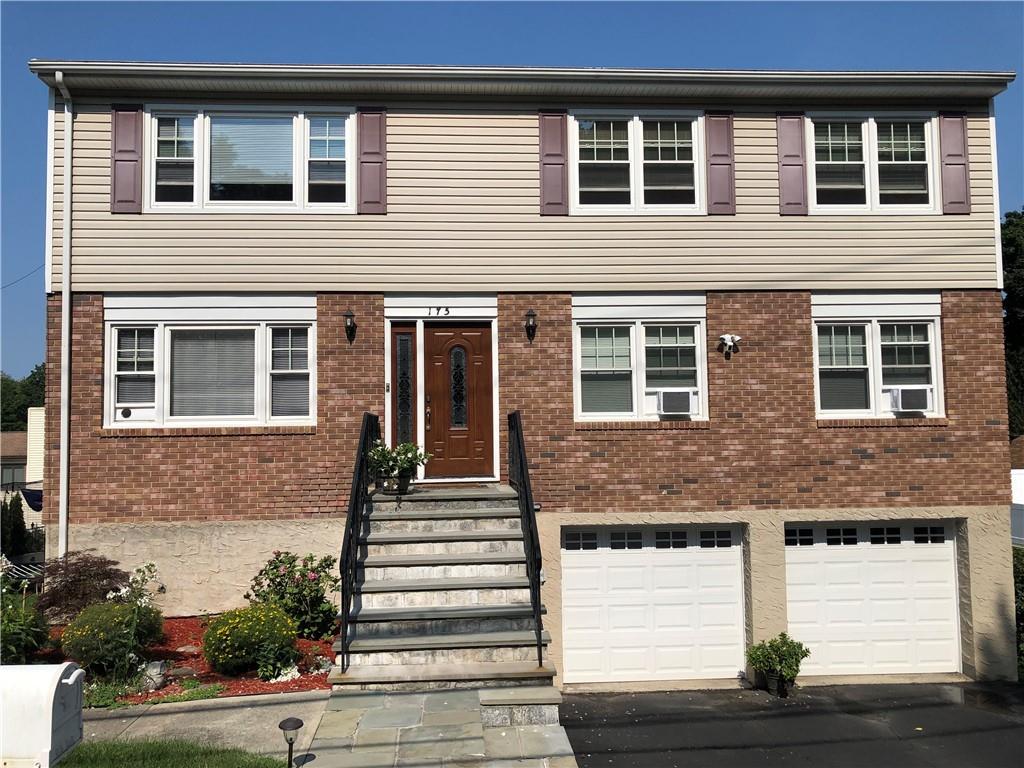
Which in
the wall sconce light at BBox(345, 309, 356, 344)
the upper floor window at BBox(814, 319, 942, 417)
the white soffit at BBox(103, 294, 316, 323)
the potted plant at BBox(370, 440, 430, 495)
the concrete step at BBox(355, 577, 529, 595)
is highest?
the white soffit at BBox(103, 294, 316, 323)

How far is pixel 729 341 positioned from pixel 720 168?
2383 millimetres

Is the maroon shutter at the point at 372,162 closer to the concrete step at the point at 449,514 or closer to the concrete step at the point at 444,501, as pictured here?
the concrete step at the point at 444,501

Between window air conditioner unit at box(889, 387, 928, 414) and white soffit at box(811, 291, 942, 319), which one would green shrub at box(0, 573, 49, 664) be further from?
window air conditioner unit at box(889, 387, 928, 414)

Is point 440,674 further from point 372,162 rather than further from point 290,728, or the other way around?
point 372,162

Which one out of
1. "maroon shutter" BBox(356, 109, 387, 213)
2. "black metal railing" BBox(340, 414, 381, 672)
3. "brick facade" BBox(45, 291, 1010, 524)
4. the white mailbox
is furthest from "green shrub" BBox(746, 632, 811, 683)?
the white mailbox

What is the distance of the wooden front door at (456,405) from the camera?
1063cm

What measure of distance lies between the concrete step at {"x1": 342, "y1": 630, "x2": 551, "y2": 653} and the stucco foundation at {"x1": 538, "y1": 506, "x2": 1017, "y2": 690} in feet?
9.46

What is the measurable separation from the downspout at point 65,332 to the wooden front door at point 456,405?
14.7 ft

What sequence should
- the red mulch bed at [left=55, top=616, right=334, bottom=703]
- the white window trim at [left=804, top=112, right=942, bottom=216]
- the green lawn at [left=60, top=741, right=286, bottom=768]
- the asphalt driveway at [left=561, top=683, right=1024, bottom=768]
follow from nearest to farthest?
the green lawn at [left=60, top=741, right=286, bottom=768] → the red mulch bed at [left=55, top=616, right=334, bottom=703] → the asphalt driveway at [left=561, top=683, right=1024, bottom=768] → the white window trim at [left=804, top=112, right=942, bottom=216]

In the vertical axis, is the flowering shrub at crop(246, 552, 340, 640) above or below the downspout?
below

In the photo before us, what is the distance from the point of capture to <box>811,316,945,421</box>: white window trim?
1082 centimetres

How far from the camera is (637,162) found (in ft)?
35.7

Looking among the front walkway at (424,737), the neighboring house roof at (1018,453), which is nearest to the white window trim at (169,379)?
the front walkway at (424,737)

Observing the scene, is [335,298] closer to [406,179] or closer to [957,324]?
[406,179]
